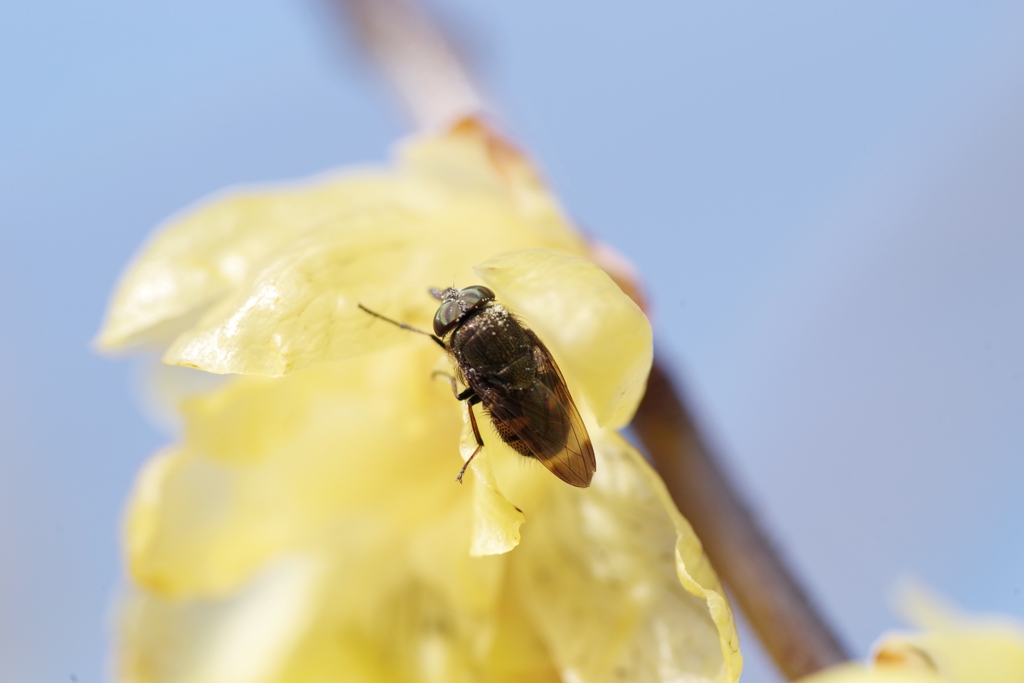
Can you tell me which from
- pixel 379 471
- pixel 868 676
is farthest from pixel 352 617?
pixel 868 676

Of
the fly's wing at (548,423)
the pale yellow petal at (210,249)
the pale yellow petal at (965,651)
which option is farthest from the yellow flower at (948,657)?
the pale yellow petal at (210,249)

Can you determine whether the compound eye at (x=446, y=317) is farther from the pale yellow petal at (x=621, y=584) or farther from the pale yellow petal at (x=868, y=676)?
the pale yellow petal at (x=868, y=676)

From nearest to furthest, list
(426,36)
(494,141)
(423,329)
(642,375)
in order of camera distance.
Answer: (642,375) < (423,329) < (494,141) < (426,36)

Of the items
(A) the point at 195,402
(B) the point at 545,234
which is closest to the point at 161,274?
(A) the point at 195,402

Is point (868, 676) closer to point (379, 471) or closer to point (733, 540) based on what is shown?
point (733, 540)

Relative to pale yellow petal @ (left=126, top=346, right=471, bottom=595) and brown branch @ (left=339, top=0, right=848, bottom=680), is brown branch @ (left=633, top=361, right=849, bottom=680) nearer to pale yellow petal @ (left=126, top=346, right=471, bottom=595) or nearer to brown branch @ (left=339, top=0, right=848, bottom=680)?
brown branch @ (left=339, top=0, right=848, bottom=680)

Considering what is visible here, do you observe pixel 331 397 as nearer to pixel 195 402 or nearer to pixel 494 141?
pixel 195 402
